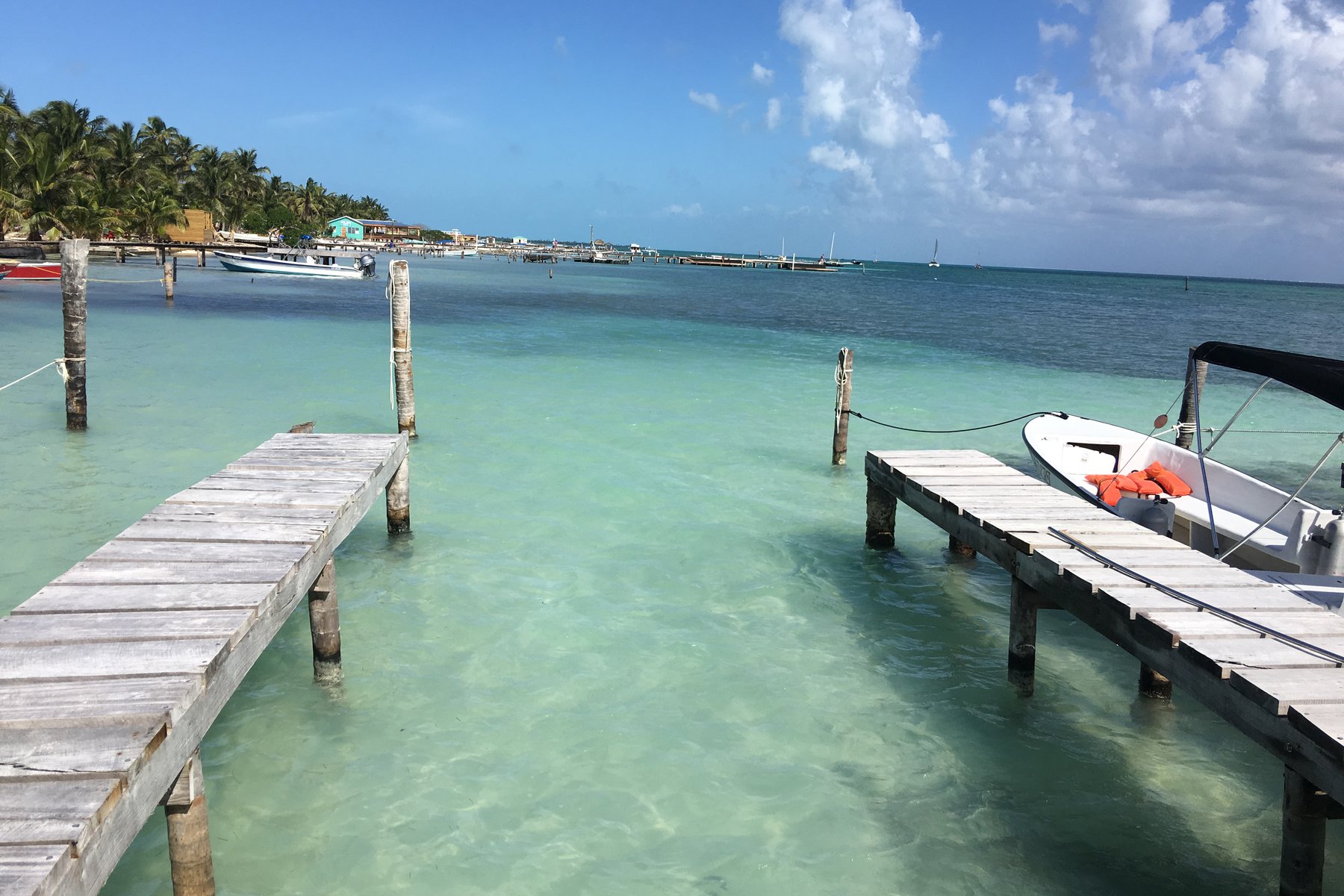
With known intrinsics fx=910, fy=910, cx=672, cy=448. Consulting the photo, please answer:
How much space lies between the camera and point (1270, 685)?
156 inches

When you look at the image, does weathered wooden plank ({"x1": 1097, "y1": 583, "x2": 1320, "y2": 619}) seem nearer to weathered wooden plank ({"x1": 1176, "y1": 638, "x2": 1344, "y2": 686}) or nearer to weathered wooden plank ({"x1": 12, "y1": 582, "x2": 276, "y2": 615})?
weathered wooden plank ({"x1": 1176, "y1": 638, "x2": 1344, "y2": 686})

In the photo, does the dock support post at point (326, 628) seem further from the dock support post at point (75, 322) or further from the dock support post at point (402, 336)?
the dock support post at point (75, 322)

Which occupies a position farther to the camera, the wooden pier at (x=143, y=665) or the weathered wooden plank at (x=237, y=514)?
the weathered wooden plank at (x=237, y=514)

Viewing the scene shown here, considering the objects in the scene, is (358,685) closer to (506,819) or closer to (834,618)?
(506,819)

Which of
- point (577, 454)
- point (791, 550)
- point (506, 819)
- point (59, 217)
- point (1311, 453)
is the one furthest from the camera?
point (59, 217)

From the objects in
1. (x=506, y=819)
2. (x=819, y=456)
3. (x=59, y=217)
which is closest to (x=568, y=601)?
(x=506, y=819)

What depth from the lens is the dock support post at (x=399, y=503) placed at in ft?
28.6

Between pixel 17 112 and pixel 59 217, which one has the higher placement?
pixel 17 112

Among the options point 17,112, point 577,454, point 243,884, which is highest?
point 17,112

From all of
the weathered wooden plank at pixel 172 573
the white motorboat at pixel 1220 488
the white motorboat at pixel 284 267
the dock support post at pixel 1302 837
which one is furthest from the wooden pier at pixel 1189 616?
the white motorboat at pixel 284 267

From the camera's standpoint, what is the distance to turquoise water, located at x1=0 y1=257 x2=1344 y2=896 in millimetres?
4629

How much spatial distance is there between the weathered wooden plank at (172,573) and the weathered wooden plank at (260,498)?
1207 mm

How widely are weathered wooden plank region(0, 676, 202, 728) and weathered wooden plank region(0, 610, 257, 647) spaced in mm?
385

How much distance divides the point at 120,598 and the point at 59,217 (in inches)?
2080
